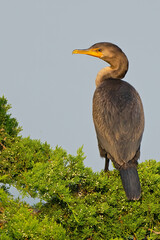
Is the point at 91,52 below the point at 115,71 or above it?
above

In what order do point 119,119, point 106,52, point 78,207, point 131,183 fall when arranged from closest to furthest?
point 78,207 → point 131,183 → point 119,119 → point 106,52

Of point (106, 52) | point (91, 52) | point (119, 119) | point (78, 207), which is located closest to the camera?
point (78, 207)

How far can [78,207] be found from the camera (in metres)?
6.41

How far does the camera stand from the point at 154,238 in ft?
22.5

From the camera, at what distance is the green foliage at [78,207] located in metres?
6.30

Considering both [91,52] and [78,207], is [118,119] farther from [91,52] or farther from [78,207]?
[91,52]

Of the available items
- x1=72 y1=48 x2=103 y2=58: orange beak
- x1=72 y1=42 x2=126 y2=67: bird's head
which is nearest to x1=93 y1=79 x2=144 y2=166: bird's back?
x1=72 y1=42 x2=126 y2=67: bird's head

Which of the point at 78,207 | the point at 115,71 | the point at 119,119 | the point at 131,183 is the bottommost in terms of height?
the point at 78,207

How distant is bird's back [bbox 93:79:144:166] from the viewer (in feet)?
23.8

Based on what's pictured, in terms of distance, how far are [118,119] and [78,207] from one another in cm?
199

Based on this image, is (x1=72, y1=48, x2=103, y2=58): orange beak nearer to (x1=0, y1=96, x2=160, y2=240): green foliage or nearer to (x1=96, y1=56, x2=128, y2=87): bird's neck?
(x1=96, y1=56, x2=128, y2=87): bird's neck

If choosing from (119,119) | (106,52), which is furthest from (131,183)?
(106,52)

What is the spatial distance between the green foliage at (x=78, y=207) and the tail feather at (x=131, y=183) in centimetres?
20

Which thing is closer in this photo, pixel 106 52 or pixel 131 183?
pixel 131 183
